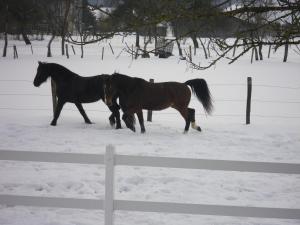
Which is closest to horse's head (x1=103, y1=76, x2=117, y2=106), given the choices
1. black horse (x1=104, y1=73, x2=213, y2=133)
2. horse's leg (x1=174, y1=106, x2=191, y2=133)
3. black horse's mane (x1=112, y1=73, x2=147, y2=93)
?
black horse (x1=104, y1=73, x2=213, y2=133)

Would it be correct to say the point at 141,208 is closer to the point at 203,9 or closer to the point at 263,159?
the point at 203,9

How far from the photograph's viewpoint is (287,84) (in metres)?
16.0

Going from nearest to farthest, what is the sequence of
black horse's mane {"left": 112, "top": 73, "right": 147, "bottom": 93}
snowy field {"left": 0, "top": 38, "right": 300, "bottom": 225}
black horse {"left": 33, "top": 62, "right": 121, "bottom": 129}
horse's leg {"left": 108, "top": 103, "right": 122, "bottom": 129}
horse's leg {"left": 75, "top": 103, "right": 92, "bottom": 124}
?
snowy field {"left": 0, "top": 38, "right": 300, "bottom": 225}, black horse's mane {"left": 112, "top": 73, "right": 147, "bottom": 93}, horse's leg {"left": 108, "top": 103, "right": 122, "bottom": 129}, black horse {"left": 33, "top": 62, "right": 121, "bottom": 129}, horse's leg {"left": 75, "top": 103, "right": 92, "bottom": 124}

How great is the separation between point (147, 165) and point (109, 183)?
1.14 ft

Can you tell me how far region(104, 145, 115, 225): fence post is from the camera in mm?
2916

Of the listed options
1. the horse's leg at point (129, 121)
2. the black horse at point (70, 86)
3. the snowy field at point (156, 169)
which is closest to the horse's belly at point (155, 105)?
the horse's leg at point (129, 121)

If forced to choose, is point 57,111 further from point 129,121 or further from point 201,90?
point 201,90

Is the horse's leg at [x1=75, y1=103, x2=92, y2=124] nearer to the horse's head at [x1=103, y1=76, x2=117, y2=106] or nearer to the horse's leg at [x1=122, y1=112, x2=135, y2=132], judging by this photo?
the horse's head at [x1=103, y1=76, x2=117, y2=106]

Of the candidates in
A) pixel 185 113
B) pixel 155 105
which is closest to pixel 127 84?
pixel 155 105

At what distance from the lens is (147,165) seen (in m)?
2.97

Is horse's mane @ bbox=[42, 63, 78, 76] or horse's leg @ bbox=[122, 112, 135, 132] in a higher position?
horse's mane @ bbox=[42, 63, 78, 76]

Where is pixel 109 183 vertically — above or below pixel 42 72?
below

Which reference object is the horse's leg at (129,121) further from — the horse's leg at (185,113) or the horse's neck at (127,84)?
the horse's leg at (185,113)

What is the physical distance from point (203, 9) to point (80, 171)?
119 inches
